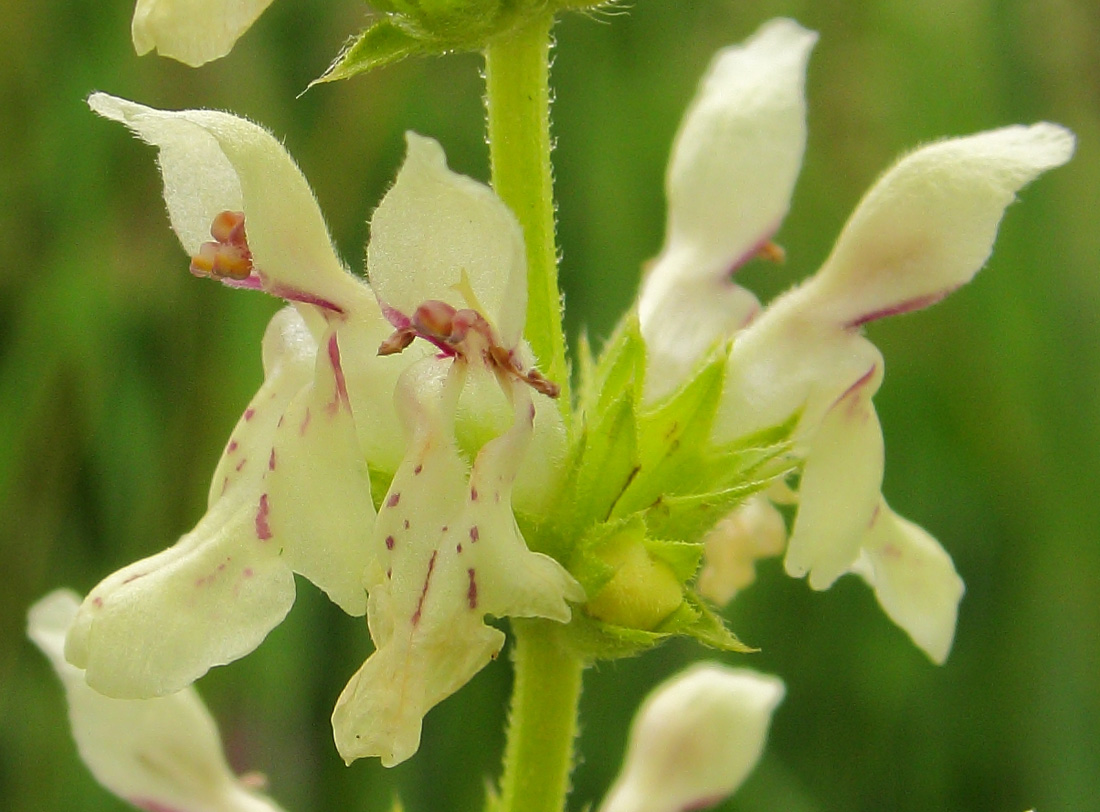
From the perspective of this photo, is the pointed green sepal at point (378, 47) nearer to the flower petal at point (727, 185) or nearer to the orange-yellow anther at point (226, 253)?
the orange-yellow anther at point (226, 253)

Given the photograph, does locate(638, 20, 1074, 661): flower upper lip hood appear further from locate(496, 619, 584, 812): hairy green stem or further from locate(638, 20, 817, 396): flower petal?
locate(496, 619, 584, 812): hairy green stem

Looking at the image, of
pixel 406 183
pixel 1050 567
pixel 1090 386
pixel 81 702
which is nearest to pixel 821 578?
pixel 406 183

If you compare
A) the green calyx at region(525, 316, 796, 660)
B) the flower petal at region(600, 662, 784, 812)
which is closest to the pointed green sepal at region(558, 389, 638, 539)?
the green calyx at region(525, 316, 796, 660)

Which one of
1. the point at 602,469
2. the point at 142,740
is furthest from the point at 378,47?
the point at 142,740

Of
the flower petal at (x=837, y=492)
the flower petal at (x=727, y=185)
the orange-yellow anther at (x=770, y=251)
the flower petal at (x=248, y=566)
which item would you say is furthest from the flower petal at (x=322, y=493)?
the orange-yellow anther at (x=770, y=251)

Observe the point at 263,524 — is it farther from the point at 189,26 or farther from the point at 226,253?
the point at 189,26

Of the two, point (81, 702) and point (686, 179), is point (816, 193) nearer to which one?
point (686, 179)

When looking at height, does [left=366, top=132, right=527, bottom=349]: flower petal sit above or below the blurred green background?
above
